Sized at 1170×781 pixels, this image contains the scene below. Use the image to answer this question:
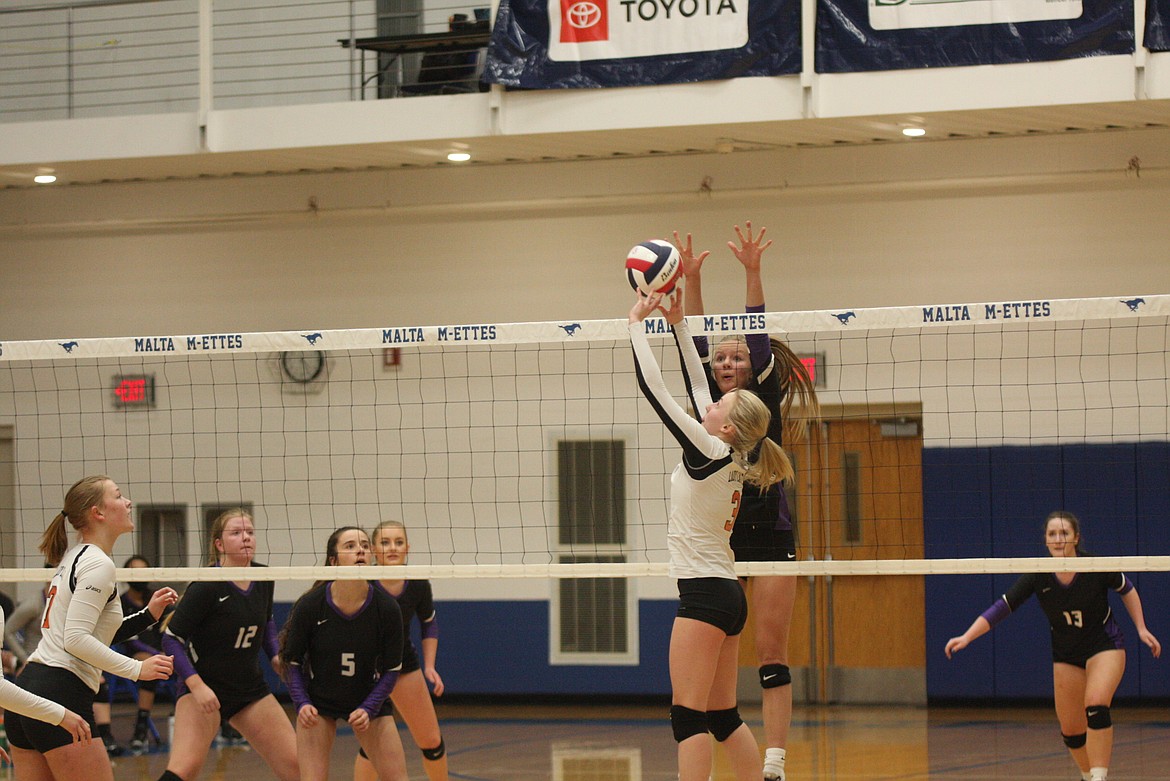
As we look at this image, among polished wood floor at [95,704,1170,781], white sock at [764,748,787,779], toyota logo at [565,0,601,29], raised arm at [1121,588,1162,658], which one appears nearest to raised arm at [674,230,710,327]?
white sock at [764,748,787,779]

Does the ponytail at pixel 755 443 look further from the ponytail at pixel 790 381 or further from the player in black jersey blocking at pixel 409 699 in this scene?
the player in black jersey blocking at pixel 409 699

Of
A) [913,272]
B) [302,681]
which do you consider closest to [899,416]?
[913,272]

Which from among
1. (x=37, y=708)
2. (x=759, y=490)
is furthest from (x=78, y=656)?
(x=759, y=490)

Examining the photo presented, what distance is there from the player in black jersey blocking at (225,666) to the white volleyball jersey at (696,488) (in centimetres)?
220

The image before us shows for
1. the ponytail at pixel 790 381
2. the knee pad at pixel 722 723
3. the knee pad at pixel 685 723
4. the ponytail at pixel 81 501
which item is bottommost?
the knee pad at pixel 722 723

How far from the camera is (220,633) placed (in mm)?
6238

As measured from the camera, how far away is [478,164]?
40.9ft

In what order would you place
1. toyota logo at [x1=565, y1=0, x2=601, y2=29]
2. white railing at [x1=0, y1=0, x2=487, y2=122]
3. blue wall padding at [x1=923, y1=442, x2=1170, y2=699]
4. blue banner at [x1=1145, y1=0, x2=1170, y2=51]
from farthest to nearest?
white railing at [x1=0, y1=0, x2=487, y2=122]
blue wall padding at [x1=923, y1=442, x2=1170, y2=699]
toyota logo at [x1=565, y1=0, x2=601, y2=29]
blue banner at [x1=1145, y1=0, x2=1170, y2=51]

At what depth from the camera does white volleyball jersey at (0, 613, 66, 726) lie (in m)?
4.61

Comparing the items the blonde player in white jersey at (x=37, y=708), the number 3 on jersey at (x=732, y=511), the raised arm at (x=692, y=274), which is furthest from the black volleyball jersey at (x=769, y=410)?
the blonde player in white jersey at (x=37, y=708)

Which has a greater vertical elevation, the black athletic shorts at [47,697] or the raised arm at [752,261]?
the raised arm at [752,261]

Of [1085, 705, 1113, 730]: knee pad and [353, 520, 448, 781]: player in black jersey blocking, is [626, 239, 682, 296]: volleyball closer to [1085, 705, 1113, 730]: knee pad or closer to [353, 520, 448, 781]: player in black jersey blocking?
[353, 520, 448, 781]: player in black jersey blocking

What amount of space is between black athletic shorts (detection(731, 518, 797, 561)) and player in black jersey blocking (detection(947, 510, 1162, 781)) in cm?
162

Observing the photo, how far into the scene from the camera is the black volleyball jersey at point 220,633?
617 cm
